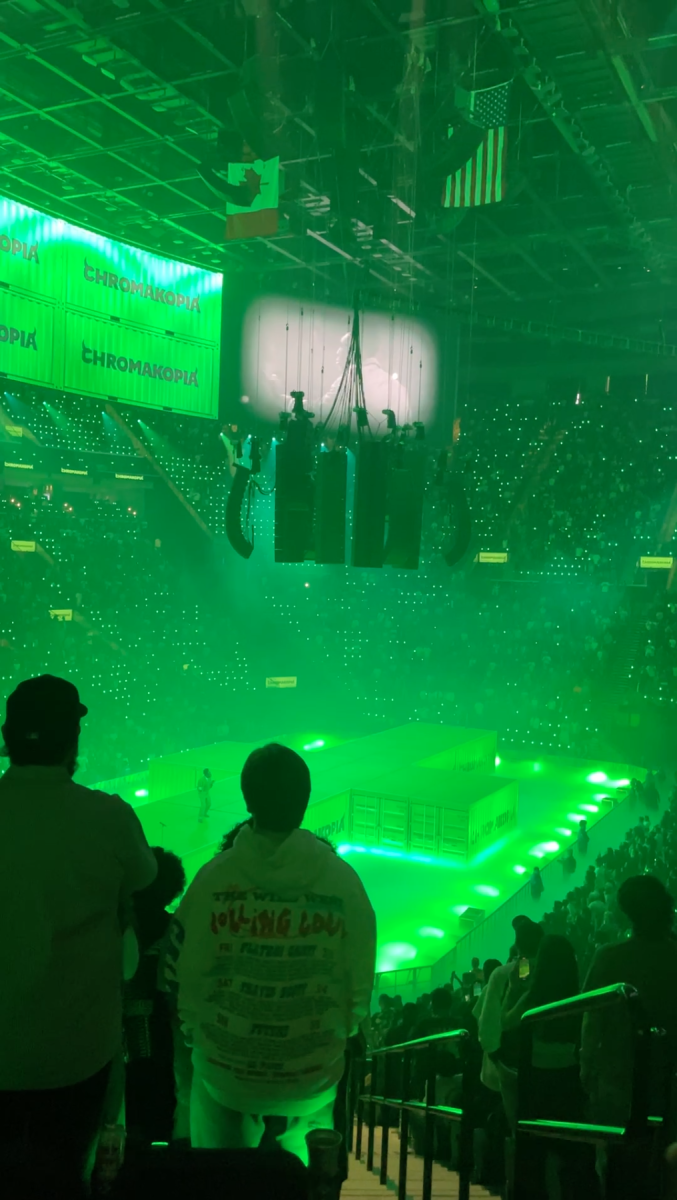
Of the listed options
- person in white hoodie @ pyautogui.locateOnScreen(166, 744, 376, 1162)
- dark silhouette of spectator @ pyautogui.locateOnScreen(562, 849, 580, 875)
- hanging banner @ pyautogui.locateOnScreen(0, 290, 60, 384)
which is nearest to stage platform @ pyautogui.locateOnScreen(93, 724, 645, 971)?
dark silhouette of spectator @ pyautogui.locateOnScreen(562, 849, 580, 875)

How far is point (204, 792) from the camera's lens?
43.1ft

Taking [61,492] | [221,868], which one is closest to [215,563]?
[61,492]

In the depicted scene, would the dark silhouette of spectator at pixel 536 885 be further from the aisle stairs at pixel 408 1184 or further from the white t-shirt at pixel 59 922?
the white t-shirt at pixel 59 922

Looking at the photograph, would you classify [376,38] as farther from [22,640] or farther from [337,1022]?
[22,640]

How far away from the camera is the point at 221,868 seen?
1841 millimetres

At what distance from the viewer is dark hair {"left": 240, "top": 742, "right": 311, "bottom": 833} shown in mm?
1845

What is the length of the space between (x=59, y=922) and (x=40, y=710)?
0.41 meters

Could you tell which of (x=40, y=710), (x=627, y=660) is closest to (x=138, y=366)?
(x=40, y=710)

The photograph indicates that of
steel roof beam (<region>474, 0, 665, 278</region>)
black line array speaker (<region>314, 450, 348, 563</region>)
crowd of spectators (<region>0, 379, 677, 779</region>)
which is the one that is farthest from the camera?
crowd of spectators (<region>0, 379, 677, 779</region>)

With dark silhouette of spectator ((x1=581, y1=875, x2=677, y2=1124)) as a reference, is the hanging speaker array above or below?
above

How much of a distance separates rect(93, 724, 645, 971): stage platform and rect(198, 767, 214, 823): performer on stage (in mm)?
135

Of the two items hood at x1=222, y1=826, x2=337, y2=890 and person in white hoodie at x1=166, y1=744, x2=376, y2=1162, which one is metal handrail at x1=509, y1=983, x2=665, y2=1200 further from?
hood at x1=222, y1=826, x2=337, y2=890

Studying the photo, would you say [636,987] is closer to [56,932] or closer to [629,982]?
[629,982]

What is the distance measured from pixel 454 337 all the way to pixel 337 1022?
52.9 ft
